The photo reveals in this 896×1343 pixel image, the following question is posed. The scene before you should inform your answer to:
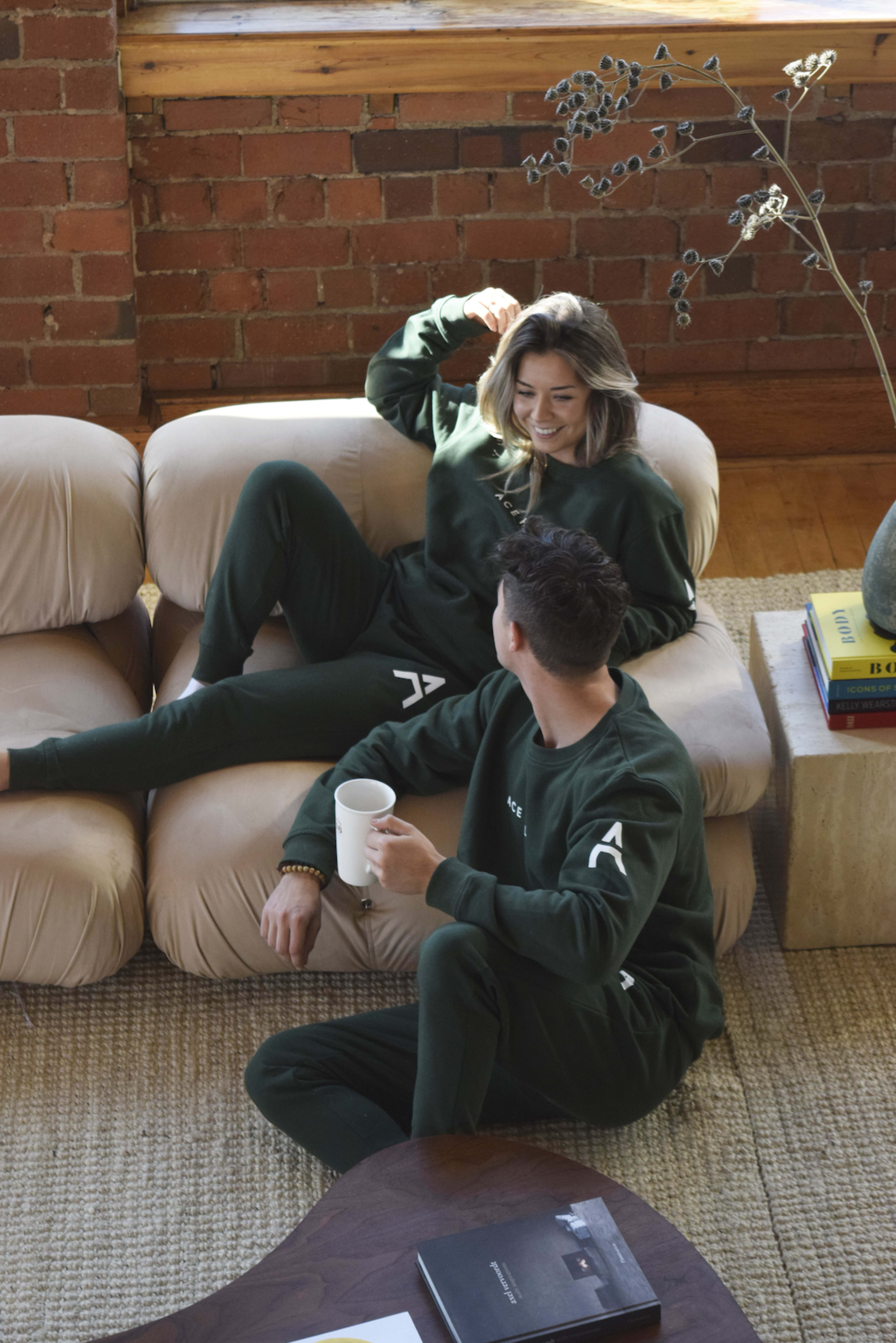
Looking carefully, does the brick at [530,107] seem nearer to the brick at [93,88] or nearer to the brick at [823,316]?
the brick at [823,316]

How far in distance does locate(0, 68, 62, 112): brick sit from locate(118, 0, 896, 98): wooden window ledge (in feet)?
0.63

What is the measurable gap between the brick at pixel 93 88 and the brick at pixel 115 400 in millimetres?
687

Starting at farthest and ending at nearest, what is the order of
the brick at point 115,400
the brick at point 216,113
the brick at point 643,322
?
the brick at point 643,322 → the brick at point 115,400 → the brick at point 216,113

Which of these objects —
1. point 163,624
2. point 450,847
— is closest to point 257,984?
point 450,847

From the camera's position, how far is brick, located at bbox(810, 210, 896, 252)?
356cm

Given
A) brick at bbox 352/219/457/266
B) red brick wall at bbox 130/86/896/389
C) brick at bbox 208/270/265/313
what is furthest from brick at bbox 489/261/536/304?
brick at bbox 208/270/265/313

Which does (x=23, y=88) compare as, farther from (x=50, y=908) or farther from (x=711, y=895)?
(x=711, y=895)

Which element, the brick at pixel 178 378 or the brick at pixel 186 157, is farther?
the brick at pixel 178 378

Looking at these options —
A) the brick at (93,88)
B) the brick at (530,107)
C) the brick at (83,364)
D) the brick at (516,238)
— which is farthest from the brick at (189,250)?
the brick at (530,107)

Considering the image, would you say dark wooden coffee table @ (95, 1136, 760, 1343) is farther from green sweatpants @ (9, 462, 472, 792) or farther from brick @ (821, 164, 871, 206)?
brick @ (821, 164, 871, 206)

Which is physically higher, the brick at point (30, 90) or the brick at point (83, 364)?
the brick at point (30, 90)

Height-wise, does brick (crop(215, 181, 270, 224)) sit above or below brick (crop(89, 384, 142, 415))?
above

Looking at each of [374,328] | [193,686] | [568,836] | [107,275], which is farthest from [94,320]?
[568,836]

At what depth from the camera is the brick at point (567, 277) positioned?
11.8ft
